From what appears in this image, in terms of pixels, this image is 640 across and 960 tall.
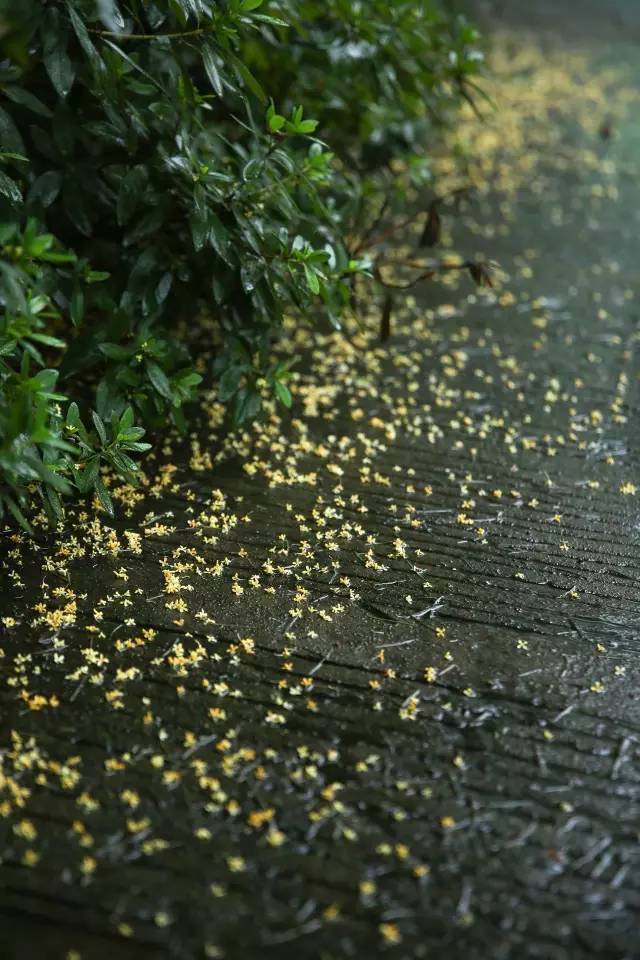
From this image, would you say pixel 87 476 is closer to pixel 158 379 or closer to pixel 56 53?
pixel 158 379

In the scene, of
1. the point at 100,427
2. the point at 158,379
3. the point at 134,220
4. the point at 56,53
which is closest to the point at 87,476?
the point at 100,427

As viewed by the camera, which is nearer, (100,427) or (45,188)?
(100,427)

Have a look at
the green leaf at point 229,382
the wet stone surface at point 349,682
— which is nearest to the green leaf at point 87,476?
the wet stone surface at point 349,682

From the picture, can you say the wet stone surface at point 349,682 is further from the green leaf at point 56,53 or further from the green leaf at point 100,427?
the green leaf at point 56,53

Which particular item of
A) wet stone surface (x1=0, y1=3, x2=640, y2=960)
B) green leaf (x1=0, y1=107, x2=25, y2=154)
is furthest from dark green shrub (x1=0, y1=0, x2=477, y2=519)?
wet stone surface (x1=0, y1=3, x2=640, y2=960)

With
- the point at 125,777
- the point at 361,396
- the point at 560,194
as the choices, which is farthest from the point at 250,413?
the point at 560,194

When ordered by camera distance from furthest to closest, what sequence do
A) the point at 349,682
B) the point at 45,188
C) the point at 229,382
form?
the point at 229,382, the point at 45,188, the point at 349,682

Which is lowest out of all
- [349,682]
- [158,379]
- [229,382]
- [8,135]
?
[349,682]

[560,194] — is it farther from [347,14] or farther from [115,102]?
[115,102]
